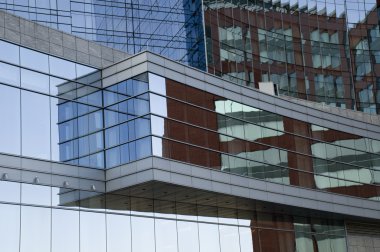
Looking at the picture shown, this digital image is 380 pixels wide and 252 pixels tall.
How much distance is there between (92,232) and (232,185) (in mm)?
7234

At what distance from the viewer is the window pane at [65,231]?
32.0m

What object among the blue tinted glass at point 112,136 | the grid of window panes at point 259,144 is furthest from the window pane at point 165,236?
the blue tinted glass at point 112,136

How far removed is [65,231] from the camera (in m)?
32.4

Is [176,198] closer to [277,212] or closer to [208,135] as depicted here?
[208,135]

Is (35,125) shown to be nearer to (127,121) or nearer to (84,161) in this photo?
(84,161)

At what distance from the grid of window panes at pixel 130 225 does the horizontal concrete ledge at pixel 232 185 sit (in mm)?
1361

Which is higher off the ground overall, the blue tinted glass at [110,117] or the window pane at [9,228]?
the blue tinted glass at [110,117]

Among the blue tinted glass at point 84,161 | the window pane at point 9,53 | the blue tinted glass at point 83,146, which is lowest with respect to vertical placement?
the blue tinted glass at point 84,161

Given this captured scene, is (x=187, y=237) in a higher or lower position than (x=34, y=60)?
lower

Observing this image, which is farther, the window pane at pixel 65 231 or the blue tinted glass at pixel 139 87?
the blue tinted glass at pixel 139 87

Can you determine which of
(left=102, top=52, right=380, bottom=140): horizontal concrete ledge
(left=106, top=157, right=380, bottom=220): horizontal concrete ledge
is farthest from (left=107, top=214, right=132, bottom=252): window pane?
(left=102, top=52, right=380, bottom=140): horizontal concrete ledge

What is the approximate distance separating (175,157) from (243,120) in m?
6.25

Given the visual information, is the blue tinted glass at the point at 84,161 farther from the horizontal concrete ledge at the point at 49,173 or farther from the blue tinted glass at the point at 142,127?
the blue tinted glass at the point at 142,127

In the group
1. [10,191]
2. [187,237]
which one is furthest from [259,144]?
[10,191]
